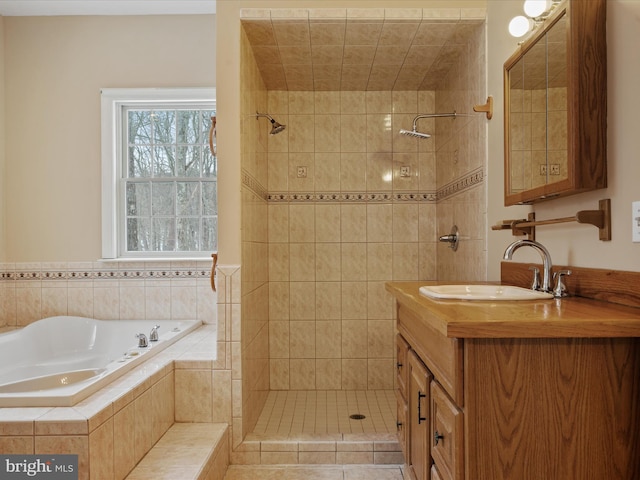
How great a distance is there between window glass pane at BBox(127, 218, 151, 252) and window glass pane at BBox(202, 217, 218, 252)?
0.42 meters

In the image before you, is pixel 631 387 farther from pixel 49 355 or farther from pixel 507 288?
pixel 49 355

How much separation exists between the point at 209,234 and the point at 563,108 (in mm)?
2598

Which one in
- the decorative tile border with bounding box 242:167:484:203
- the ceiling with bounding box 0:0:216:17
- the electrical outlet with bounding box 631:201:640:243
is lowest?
the electrical outlet with bounding box 631:201:640:243

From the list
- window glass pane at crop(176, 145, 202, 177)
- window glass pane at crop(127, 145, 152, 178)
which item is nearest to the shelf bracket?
window glass pane at crop(176, 145, 202, 177)

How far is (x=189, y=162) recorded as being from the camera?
3.46m

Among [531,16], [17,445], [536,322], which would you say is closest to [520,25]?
[531,16]

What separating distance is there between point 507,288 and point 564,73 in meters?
0.75

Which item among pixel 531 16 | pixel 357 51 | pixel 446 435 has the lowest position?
pixel 446 435

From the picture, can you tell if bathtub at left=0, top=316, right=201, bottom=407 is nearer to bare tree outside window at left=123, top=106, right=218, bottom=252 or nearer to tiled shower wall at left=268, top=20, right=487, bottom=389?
bare tree outside window at left=123, top=106, right=218, bottom=252

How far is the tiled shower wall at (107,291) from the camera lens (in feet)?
10.9

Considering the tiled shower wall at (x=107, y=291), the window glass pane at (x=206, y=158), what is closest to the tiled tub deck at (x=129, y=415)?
the tiled shower wall at (x=107, y=291)

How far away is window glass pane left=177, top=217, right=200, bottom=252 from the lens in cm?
345

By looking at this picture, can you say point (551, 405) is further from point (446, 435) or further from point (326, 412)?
point (326, 412)

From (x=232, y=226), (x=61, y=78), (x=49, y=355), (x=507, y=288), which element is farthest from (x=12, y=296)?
(x=507, y=288)
